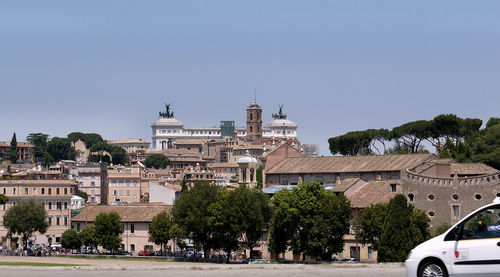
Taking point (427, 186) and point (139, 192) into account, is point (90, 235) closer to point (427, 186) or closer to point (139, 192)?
point (427, 186)

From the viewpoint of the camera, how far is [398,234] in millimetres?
64438

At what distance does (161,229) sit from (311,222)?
24930 millimetres

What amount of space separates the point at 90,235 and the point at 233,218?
75.1 feet

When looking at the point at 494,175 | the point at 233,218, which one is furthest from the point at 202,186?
the point at 494,175

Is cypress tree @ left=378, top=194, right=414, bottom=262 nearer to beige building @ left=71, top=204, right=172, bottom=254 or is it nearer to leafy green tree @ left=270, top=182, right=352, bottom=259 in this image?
leafy green tree @ left=270, top=182, right=352, bottom=259

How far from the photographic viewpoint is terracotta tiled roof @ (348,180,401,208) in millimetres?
81125

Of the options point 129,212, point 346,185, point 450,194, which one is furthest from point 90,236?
point 450,194

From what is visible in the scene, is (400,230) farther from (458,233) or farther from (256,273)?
(458,233)

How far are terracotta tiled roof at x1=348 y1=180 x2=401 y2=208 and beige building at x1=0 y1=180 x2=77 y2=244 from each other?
4181 cm

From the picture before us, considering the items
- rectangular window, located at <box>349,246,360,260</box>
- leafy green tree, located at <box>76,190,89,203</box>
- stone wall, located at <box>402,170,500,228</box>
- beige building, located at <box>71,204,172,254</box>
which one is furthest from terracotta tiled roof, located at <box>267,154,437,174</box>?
leafy green tree, located at <box>76,190,89,203</box>

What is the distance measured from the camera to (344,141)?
486ft

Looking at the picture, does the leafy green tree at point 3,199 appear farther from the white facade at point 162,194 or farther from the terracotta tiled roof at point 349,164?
the terracotta tiled roof at point 349,164

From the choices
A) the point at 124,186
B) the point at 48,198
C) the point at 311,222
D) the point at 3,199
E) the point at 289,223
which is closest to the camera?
the point at 311,222

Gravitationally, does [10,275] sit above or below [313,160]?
below
